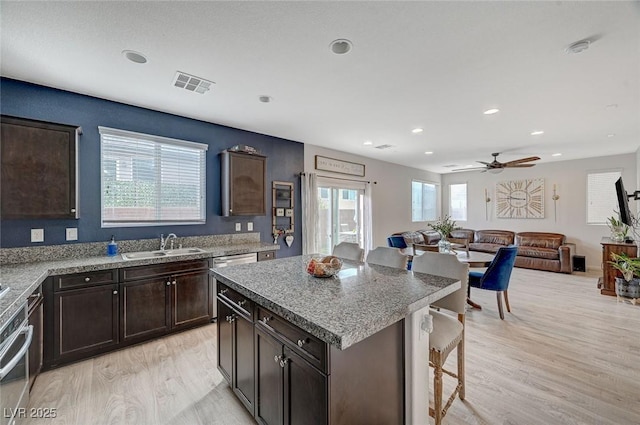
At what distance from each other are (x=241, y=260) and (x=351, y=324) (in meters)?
2.67

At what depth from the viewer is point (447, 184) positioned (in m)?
9.22

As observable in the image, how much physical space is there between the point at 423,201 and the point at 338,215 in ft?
13.1

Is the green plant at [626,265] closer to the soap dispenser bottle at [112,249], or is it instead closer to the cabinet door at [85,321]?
the cabinet door at [85,321]

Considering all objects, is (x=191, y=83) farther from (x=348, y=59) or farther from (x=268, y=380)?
(x=268, y=380)

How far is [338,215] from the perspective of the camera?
5906mm

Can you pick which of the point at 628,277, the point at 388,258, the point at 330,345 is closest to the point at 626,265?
the point at 628,277

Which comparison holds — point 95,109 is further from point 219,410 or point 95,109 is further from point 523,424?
point 523,424

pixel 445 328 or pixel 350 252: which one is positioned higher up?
pixel 350 252

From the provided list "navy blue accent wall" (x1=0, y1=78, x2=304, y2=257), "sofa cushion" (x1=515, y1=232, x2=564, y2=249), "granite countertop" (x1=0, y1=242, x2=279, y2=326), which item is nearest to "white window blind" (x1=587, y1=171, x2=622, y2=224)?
"sofa cushion" (x1=515, y1=232, x2=564, y2=249)

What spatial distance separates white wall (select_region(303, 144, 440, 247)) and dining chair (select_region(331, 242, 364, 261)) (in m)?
2.76

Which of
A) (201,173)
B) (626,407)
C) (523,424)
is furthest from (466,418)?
(201,173)

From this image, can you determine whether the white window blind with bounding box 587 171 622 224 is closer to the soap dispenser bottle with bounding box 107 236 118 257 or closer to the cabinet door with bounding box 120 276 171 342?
the cabinet door with bounding box 120 276 171 342

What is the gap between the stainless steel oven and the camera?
1462 millimetres

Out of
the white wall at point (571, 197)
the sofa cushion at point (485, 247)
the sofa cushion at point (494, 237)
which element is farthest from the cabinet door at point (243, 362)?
the white wall at point (571, 197)
